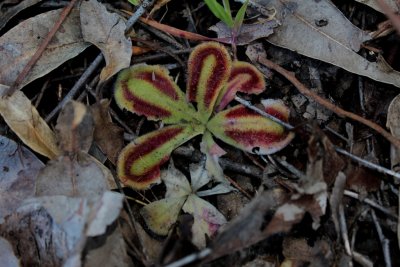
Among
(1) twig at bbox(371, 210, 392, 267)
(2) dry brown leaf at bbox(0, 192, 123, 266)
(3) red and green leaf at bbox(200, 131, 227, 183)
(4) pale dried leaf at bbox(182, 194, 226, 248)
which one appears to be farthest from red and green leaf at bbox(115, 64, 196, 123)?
(1) twig at bbox(371, 210, 392, 267)

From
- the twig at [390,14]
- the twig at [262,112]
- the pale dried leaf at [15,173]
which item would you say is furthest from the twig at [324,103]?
the pale dried leaf at [15,173]

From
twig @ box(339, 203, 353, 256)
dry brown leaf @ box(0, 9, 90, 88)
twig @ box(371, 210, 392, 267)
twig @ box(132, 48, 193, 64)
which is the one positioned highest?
dry brown leaf @ box(0, 9, 90, 88)

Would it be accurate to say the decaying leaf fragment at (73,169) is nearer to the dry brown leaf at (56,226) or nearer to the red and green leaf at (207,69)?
the dry brown leaf at (56,226)

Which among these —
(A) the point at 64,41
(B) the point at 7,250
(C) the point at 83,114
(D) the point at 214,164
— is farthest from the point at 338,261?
(A) the point at 64,41

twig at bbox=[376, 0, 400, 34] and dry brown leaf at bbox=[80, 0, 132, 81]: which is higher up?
twig at bbox=[376, 0, 400, 34]

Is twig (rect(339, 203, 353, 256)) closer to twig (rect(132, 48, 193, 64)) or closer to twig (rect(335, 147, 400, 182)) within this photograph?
twig (rect(335, 147, 400, 182))

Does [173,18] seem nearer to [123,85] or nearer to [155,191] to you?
[123,85]
